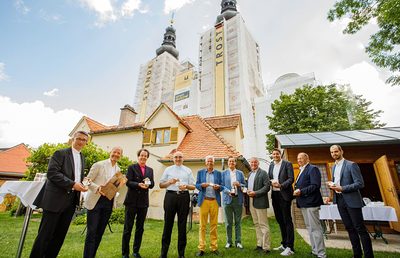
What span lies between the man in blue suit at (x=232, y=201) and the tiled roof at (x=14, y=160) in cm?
1750

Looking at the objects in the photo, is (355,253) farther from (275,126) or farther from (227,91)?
(227,91)

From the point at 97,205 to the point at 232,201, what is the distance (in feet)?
9.12

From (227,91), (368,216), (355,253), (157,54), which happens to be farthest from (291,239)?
(157,54)

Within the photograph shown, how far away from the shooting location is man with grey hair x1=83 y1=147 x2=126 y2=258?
9.73ft

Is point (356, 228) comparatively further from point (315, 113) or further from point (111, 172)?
point (315, 113)

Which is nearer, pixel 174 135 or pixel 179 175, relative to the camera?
pixel 179 175

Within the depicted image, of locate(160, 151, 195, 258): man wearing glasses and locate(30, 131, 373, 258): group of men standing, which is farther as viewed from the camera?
locate(160, 151, 195, 258): man wearing glasses

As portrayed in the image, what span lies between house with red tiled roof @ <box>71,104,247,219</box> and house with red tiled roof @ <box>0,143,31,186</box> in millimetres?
8249

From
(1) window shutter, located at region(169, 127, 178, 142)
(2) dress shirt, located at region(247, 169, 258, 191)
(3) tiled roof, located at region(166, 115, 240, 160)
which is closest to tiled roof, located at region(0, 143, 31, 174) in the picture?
(1) window shutter, located at region(169, 127, 178, 142)

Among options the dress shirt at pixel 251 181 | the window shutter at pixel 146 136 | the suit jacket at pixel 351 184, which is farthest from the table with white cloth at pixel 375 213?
the window shutter at pixel 146 136

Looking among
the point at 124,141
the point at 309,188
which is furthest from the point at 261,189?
the point at 124,141

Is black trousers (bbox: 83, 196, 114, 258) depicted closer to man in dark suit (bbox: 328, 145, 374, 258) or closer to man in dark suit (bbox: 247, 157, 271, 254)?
man in dark suit (bbox: 247, 157, 271, 254)

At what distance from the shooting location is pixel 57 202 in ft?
8.64

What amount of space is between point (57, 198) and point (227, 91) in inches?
1333
